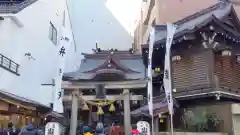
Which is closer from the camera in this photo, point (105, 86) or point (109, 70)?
point (109, 70)

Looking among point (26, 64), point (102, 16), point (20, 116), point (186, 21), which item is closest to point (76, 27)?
point (102, 16)

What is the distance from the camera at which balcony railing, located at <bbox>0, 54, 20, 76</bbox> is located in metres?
16.2

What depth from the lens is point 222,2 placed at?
560 inches

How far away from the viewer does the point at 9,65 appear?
17266mm

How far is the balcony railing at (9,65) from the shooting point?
16.2 meters

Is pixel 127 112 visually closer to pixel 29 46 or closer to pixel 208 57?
pixel 208 57

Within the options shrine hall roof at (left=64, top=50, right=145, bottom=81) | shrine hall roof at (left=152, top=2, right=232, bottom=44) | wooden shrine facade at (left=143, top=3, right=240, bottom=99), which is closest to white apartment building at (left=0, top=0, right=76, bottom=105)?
shrine hall roof at (left=64, top=50, right=145, bottom=81)

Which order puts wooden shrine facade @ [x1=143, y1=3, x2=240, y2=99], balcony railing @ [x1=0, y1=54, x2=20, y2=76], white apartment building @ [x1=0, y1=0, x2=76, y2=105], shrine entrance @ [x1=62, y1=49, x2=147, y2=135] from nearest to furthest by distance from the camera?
1. wooden shrine facade @ [x1=143, y1=3, x2=240, y2=99]
2. balcony railing @ [x1=0, y1=54, x2=20, y2=76]
3. white apartment building @ [x1=0, y1=0, x2=76, y2=105]
4. shrine entrance @ [x1=62, y1=49, x2=147, y2=135]

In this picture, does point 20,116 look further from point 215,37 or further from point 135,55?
point 215,37

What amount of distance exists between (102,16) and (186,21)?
20184mm

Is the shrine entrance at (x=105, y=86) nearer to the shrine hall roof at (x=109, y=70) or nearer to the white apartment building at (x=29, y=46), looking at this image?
the shrine hall roof at (x=109, y=70)

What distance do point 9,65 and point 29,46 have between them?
3.12 m

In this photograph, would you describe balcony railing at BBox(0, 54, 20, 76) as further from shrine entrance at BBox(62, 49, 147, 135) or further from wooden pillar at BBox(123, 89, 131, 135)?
wooden pillar at BBox(123, 89, 131, 135)

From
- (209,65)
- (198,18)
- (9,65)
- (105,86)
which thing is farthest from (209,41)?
(9,65)
